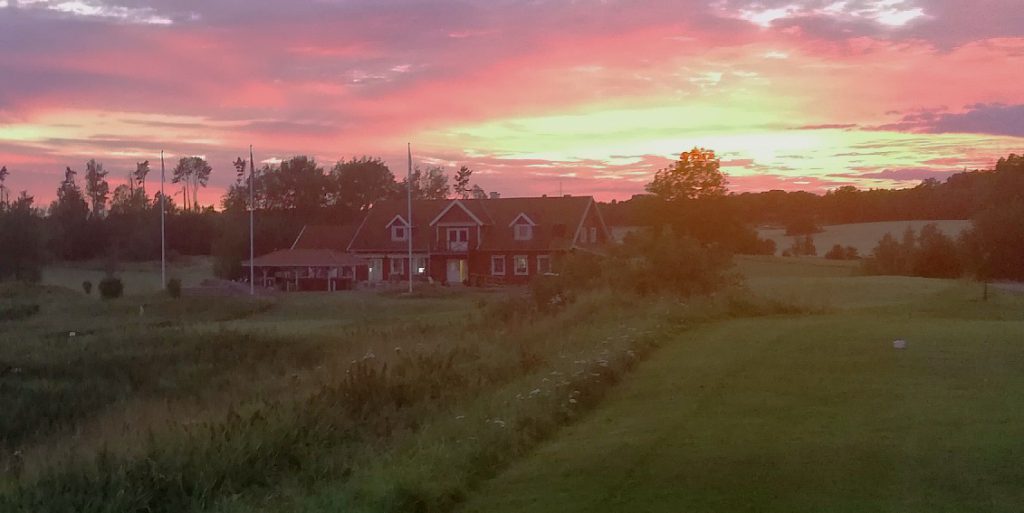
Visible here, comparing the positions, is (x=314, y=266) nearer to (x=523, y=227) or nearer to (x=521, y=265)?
(x=521, y=265)

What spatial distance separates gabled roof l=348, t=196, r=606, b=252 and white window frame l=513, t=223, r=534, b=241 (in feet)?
0.85

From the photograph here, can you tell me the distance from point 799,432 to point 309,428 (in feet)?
18.4

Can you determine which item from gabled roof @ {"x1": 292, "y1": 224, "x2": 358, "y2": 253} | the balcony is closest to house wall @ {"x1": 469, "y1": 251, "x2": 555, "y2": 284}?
the balcony

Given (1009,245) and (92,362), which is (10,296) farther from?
(1009,245)

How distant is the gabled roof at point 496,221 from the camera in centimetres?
6656

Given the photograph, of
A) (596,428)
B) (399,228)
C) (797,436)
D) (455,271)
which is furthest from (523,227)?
(797,436)

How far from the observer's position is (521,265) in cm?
6700

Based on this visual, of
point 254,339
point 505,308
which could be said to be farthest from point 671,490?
point 254,339

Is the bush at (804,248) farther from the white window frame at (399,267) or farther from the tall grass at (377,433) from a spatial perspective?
the tall grass at (377,433)

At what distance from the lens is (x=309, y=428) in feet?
40.8

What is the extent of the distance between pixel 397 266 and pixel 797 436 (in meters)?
60.0

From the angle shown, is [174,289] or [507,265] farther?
[507,265]

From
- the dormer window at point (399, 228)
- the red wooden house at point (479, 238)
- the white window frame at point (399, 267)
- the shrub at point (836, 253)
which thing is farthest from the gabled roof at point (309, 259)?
the shrub at point (836, 253)

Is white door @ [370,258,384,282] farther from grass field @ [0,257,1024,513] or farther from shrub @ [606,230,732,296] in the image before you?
grass field @ [0,257,1024,513]
